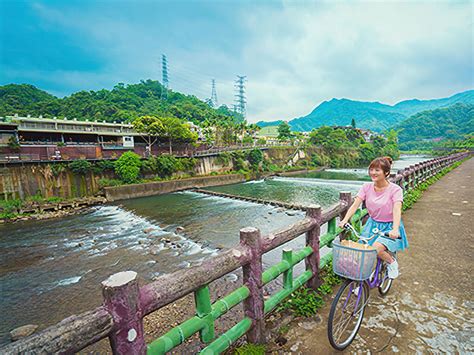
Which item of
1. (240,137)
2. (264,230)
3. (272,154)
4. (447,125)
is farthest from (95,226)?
(447,125)

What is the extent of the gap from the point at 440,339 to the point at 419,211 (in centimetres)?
511

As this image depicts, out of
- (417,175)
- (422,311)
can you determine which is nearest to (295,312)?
(422,311)

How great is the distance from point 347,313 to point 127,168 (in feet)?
70.9

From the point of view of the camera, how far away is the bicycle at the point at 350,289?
1.96 metres

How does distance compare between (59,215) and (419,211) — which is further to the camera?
(59,215)

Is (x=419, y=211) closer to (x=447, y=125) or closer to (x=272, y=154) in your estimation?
(x=272, y=154)

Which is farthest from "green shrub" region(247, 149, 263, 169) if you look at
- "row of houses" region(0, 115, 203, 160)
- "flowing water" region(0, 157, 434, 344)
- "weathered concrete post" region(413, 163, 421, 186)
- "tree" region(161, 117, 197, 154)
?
"weathered concrete post" region(413, 163, 421, 186)

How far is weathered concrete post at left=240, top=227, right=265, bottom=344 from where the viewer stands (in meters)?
2.15

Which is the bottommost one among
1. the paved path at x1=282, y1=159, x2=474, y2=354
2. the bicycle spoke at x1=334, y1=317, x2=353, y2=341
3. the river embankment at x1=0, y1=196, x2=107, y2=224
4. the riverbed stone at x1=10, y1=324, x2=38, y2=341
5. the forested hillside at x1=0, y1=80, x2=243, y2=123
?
the riverbed stone at x1=10, y1=324, x2=38, y2=341

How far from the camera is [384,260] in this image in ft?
7.98

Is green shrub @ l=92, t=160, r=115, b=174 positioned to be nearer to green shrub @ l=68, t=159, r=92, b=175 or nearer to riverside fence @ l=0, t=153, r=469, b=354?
green shrub @ l=68, t=159, r=92, b=175

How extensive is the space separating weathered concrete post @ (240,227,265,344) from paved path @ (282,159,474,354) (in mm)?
345

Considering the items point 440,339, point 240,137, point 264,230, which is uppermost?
point 240,137

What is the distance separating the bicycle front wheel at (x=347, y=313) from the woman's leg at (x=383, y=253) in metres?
0.36
